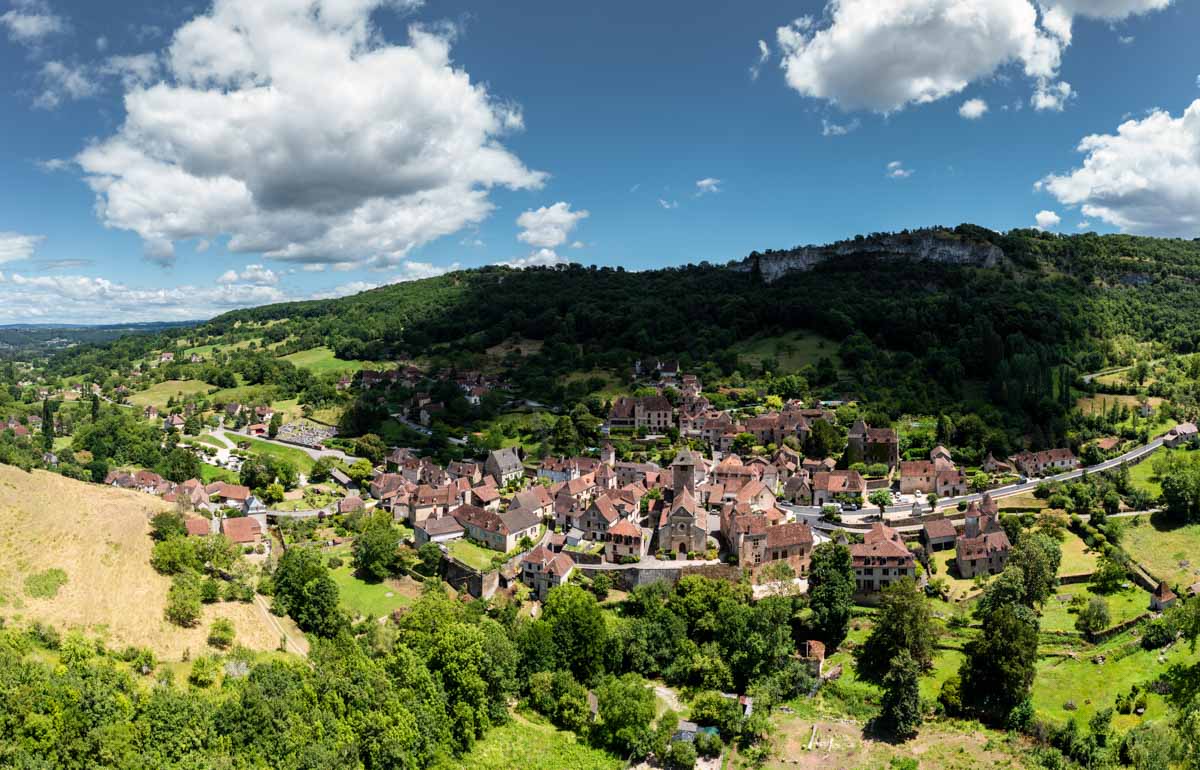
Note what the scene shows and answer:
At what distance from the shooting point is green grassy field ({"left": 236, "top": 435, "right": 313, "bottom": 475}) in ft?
294

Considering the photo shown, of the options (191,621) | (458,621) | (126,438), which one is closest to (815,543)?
(458,621)

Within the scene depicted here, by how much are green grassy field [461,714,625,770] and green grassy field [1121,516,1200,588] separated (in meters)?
43.2

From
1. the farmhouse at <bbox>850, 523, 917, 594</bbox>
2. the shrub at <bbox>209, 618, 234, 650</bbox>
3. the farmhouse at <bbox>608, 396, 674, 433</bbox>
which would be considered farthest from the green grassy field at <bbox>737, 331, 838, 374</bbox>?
the shrub at <bbox>209, 618, 234, 650</bbox>

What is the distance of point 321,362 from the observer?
16000 centimetres

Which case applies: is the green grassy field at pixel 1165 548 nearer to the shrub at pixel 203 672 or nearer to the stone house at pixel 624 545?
the stone house at pixel 624 545

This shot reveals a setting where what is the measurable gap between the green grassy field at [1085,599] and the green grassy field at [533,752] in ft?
101

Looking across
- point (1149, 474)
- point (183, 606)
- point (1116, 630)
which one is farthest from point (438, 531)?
point (1149, 474)

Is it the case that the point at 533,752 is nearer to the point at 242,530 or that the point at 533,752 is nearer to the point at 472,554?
the point at 472,554

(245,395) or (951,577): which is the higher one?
(245,395)

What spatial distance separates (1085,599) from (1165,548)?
44.4ft

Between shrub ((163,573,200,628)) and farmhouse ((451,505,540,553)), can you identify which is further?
farmhouse ((451,505,540,553))

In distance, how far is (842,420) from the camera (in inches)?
3361

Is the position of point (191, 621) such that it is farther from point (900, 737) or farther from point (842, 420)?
point (842, 420)

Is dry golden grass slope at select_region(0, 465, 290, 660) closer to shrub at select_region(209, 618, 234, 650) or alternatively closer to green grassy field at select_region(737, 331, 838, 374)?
shrub at select_region(209, 618, 234, 650)
